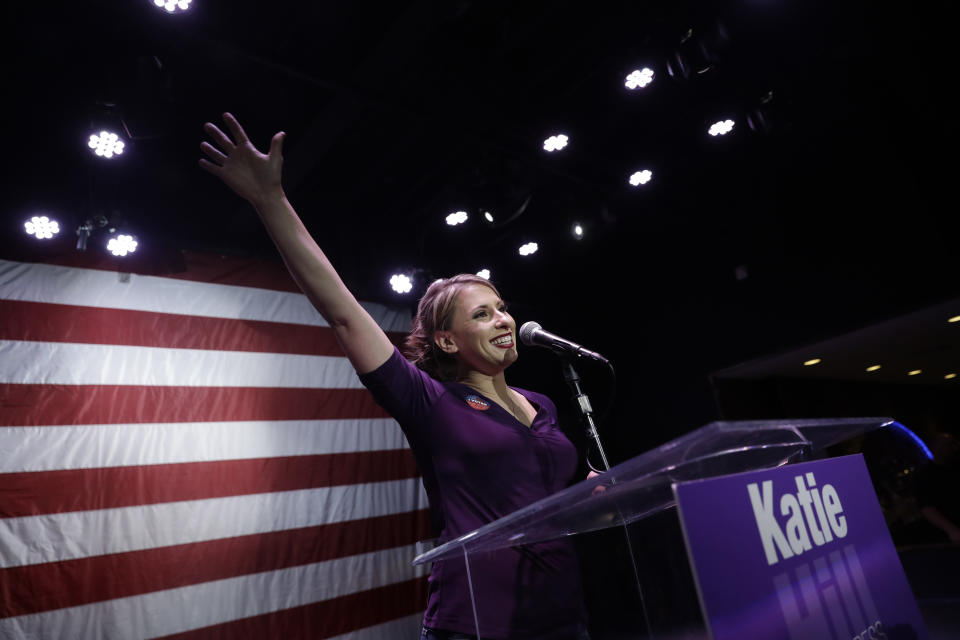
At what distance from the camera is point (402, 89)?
3.72 m

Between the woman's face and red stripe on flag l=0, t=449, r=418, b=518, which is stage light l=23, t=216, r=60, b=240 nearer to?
red stripe on flag l=0, t=449, r=418, b=518

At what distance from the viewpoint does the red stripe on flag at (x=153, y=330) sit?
3.44 meters

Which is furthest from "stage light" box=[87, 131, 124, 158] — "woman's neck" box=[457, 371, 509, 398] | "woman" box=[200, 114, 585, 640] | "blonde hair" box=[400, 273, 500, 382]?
"woman's neck" box=[457, 371, 509, 398]

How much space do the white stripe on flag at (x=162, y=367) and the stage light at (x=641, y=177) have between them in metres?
2.84

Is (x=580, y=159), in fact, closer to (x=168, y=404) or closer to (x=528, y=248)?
(x=528, y=248)

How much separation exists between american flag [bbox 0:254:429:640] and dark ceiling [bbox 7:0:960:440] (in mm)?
474

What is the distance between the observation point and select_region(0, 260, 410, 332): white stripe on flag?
3514 mm

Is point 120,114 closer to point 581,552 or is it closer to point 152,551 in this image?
point 152,551

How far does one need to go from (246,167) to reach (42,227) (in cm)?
309

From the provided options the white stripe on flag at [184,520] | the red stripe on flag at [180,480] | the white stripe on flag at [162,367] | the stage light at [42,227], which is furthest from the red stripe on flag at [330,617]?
the stage light at [42,227]

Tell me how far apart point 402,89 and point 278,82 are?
31.1 inches

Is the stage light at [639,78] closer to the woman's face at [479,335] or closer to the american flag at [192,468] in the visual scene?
the woman's face at [479,335]

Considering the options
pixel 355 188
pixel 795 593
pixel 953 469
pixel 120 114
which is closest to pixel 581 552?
pixel 795 593

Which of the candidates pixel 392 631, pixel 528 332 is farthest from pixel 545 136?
pixel 392 631
